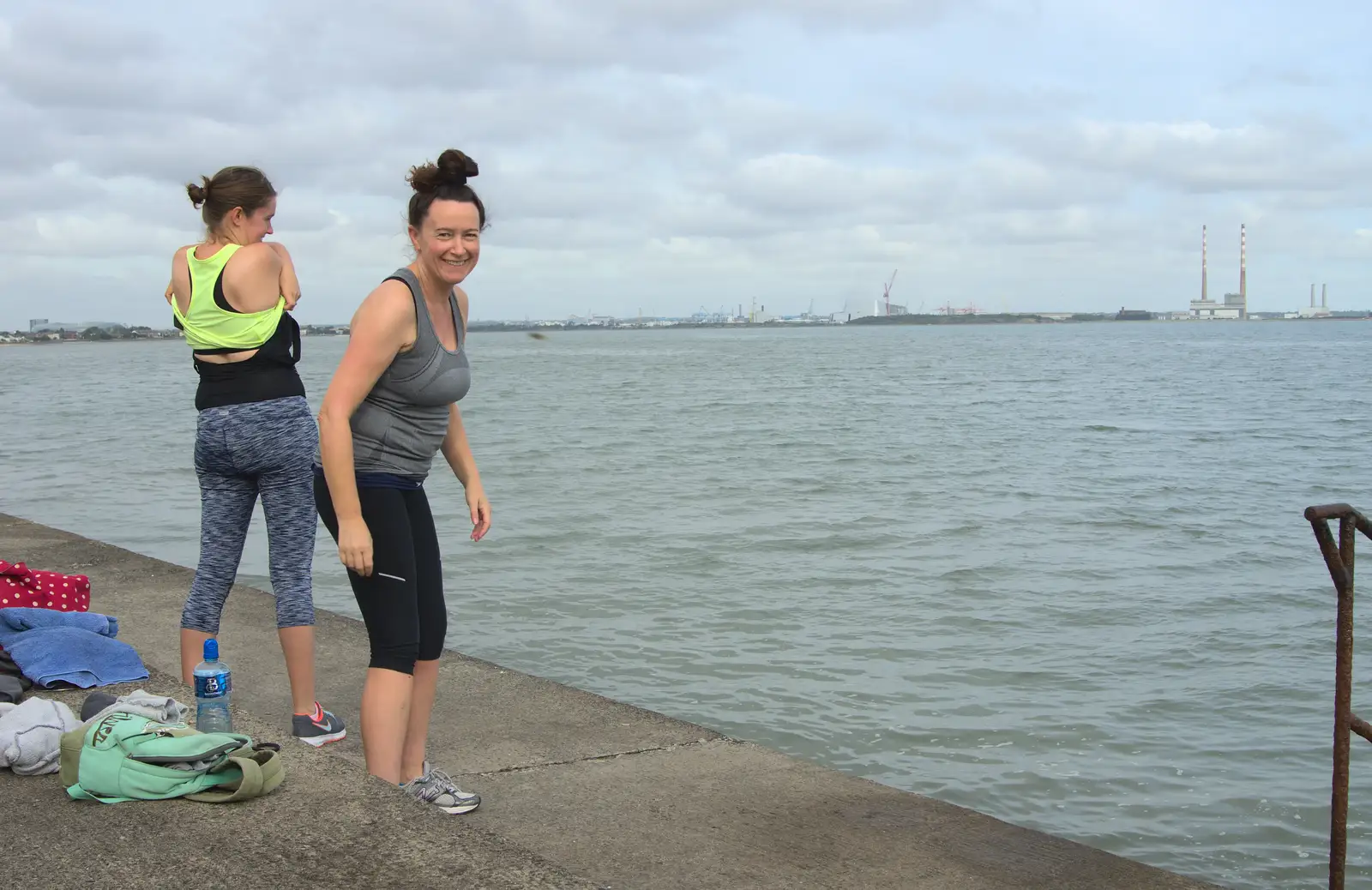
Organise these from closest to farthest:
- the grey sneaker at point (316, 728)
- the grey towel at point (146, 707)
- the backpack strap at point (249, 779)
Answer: the backpack strap at point (249, 779)
the grey towel at point (146, 707)
the grey sneaker at point (316, 728)

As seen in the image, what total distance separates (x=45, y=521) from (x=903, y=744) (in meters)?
10.2

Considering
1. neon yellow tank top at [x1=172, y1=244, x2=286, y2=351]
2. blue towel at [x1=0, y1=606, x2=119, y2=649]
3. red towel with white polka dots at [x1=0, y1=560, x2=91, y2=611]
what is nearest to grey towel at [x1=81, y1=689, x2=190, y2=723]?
blue towel at [x1=0, y1=606, x2=119, y2=649]

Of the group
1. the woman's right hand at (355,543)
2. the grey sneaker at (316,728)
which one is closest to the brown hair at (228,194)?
the woman's right hand at (355,543)

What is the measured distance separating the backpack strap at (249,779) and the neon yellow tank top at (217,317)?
4.51 feet

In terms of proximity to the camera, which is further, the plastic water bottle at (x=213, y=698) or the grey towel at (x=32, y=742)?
the plastic water bottle at (x=213, y=698)

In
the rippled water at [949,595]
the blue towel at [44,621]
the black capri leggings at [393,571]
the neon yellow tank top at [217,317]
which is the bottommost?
the rippled water at [949,595]

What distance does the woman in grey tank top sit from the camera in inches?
115

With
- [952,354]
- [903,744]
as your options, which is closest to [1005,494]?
[903,744]

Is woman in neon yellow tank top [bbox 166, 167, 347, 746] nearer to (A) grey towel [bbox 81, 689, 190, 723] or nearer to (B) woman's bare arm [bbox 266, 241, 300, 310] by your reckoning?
(B) woman's bare arm [bbox 266, 241, 300, 310]

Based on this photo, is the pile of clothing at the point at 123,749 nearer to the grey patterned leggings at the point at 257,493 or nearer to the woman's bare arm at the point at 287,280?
the grey patterned leggings at the point at 257,493

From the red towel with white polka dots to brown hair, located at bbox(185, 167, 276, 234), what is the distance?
1.63 meters

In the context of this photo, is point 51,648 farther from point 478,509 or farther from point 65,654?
point 478,509

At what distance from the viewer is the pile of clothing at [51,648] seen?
12.3 ft

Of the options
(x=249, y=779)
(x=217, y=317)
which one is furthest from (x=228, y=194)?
(x=249, y=779)
